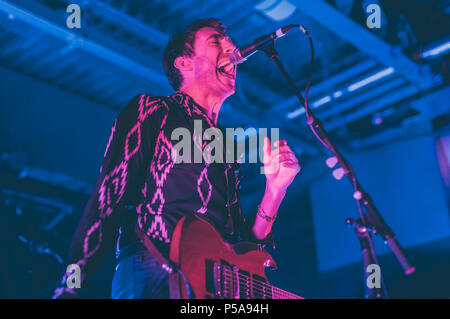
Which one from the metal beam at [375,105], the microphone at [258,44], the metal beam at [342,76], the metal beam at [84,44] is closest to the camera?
the microphone at [258,44]

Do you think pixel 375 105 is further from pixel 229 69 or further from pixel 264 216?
pixel 264 216

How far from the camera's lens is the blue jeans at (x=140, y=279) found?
186 centimetres

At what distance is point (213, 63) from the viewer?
2926 millimetres

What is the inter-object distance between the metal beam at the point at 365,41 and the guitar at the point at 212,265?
3.08 metres

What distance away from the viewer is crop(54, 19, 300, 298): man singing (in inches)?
75.2

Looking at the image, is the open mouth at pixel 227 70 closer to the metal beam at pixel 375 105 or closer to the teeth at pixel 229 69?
the teeth at pixel 229 69

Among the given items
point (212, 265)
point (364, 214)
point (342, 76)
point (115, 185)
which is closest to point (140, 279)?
point (212, 265)

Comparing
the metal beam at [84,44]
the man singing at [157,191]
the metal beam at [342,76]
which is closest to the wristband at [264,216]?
the man singing at [157,191]

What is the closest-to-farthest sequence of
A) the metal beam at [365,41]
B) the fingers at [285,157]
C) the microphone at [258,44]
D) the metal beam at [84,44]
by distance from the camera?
the fingers at [285,157], the microphone at [258,44], the metal beam at [84,44], the metal beam at [365,41]
